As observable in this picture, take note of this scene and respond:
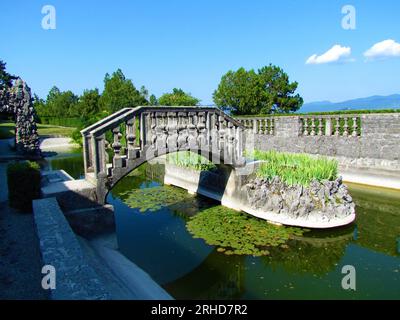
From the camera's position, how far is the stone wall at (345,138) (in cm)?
1284

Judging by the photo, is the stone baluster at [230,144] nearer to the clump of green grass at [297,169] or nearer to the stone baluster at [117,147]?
the clump of green grass at [297,169]

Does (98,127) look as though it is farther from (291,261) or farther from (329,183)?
(329,183)

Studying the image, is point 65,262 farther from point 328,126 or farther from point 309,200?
point 328,126

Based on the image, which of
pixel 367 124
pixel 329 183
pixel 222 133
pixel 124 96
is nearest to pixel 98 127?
pixel 222 133

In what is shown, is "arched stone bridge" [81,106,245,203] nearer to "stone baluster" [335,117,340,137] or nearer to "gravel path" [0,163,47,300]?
Answer: "gravel path" [0,163,47,300]

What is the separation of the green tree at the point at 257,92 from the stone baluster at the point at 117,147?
945 inches

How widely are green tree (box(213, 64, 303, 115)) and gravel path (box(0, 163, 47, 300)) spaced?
2537 cm

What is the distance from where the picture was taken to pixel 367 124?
44.1 ft

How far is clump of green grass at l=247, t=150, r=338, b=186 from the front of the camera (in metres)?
9.33

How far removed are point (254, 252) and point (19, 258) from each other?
501 cm

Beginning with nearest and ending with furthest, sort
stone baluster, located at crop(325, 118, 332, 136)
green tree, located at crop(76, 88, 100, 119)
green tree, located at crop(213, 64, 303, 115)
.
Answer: stone baluster, located at crop(325, 118, 332, 136) < green tree, located at crop(213, 64, 303, 115) < green tree, located at crop(76, 88, 100, 119)

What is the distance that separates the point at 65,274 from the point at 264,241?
5899mm

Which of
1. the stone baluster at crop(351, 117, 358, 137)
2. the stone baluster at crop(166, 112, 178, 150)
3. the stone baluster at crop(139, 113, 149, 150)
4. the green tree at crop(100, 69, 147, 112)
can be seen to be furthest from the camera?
the green tree at crop(100, 69, 147, 112)

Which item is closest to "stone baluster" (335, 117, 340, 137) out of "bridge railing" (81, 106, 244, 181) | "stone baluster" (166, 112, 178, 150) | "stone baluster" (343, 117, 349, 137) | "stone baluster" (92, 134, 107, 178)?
"stone baluster" (343, 117, 349, 137)
